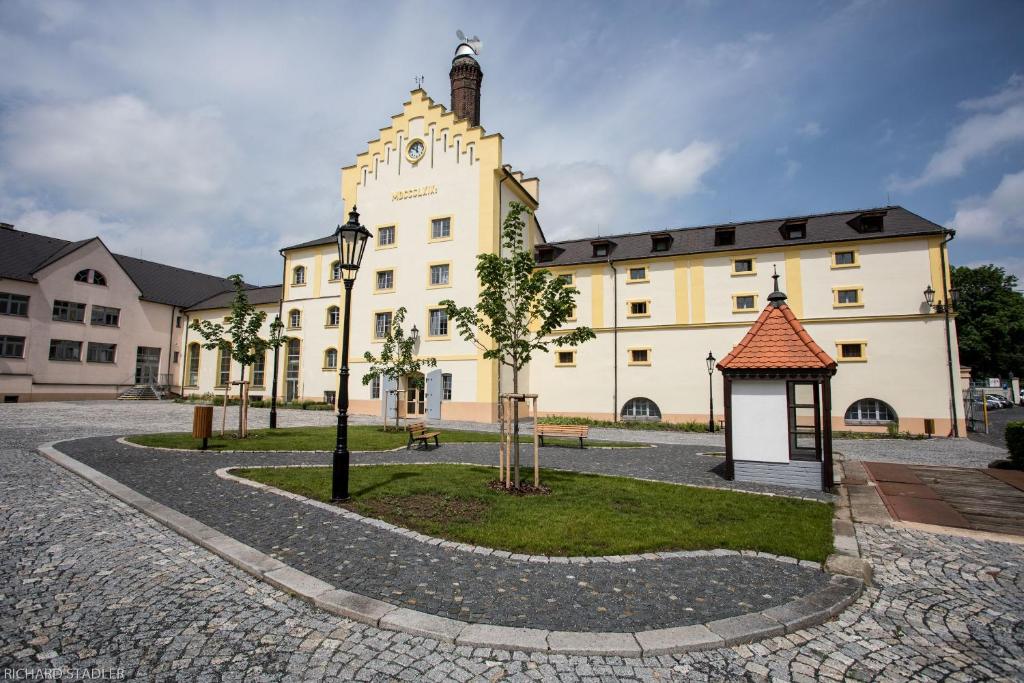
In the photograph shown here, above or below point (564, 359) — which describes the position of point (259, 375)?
below

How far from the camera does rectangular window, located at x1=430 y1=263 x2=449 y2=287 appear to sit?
28.3 meters

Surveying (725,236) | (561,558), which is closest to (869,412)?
(725,236)

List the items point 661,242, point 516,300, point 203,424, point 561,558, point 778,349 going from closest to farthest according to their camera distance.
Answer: point 561,558, point 516,300, point 778,349, point 203,424, point 661,242

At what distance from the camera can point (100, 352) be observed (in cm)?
3756

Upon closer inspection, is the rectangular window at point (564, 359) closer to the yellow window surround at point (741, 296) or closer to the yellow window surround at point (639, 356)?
the yellow window surround at point (639, 356)

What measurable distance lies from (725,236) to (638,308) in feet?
21.0

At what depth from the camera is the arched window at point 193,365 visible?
41.9 m

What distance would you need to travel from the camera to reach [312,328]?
35844 mm

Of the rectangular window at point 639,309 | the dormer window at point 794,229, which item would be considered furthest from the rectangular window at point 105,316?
the dormer window at point 794,229

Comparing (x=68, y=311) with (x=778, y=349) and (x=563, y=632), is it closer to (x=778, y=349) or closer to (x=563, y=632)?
(x=778, y=349)

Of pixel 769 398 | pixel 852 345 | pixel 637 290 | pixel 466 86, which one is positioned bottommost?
pixel 769 398

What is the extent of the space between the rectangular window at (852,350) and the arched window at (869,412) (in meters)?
2.16

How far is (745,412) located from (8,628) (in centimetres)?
1171

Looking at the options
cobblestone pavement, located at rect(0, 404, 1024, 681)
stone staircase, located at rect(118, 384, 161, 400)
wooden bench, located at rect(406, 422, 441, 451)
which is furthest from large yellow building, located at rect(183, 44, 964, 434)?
Result: cobblestone pavement, located at rect(0, 404, 1024, 681)
